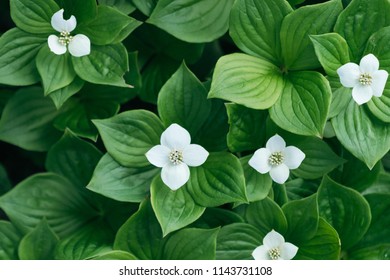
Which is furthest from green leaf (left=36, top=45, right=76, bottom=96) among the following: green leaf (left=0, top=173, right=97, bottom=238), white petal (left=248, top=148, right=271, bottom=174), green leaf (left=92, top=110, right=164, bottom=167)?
white petal (left=248, top=148, right=271, bottom=174)

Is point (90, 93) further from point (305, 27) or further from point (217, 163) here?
point (305, 27)

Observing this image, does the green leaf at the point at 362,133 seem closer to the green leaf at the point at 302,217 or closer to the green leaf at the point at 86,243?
the green leaf at the point at 302,217

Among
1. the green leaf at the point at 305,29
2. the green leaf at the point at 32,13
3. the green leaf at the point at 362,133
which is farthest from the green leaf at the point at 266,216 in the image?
the green leaf at the point at 32,13

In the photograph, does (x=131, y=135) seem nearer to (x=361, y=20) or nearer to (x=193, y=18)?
(x=193, y=18)
